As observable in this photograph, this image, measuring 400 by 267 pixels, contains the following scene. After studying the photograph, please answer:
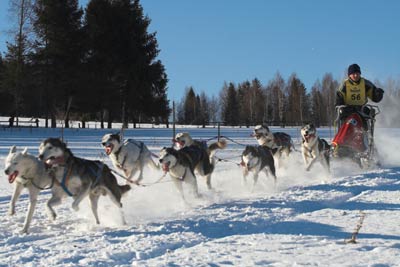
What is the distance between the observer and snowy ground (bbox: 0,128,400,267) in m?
3.91

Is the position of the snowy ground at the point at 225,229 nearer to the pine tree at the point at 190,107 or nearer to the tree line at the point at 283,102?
the tree line at the point at 283,102

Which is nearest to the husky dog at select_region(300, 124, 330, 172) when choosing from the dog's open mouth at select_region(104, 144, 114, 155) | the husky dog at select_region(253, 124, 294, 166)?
the husky dog at select_region(253, 124, 294, 166)

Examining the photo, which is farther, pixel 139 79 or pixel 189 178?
pixel 139 79

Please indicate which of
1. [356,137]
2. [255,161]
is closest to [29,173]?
[255,161]

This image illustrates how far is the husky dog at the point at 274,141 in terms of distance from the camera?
10.5 meters

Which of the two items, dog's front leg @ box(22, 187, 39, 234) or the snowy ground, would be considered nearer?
the snowy ground

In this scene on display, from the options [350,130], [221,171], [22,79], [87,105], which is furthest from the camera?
[87,105]

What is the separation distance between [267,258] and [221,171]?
7.35m

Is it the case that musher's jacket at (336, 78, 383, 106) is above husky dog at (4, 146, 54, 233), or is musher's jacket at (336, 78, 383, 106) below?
above

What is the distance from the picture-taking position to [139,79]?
106ft

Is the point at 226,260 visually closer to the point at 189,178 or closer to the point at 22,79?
the point at 189,178

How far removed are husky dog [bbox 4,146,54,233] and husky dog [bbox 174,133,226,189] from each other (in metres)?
2.59

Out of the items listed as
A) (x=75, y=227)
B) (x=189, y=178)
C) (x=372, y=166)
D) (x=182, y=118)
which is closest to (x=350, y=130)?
(x=372, y=166)

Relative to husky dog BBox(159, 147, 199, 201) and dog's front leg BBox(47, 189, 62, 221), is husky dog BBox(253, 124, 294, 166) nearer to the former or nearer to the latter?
husky dog BBox(159, 147, 199, 201)
